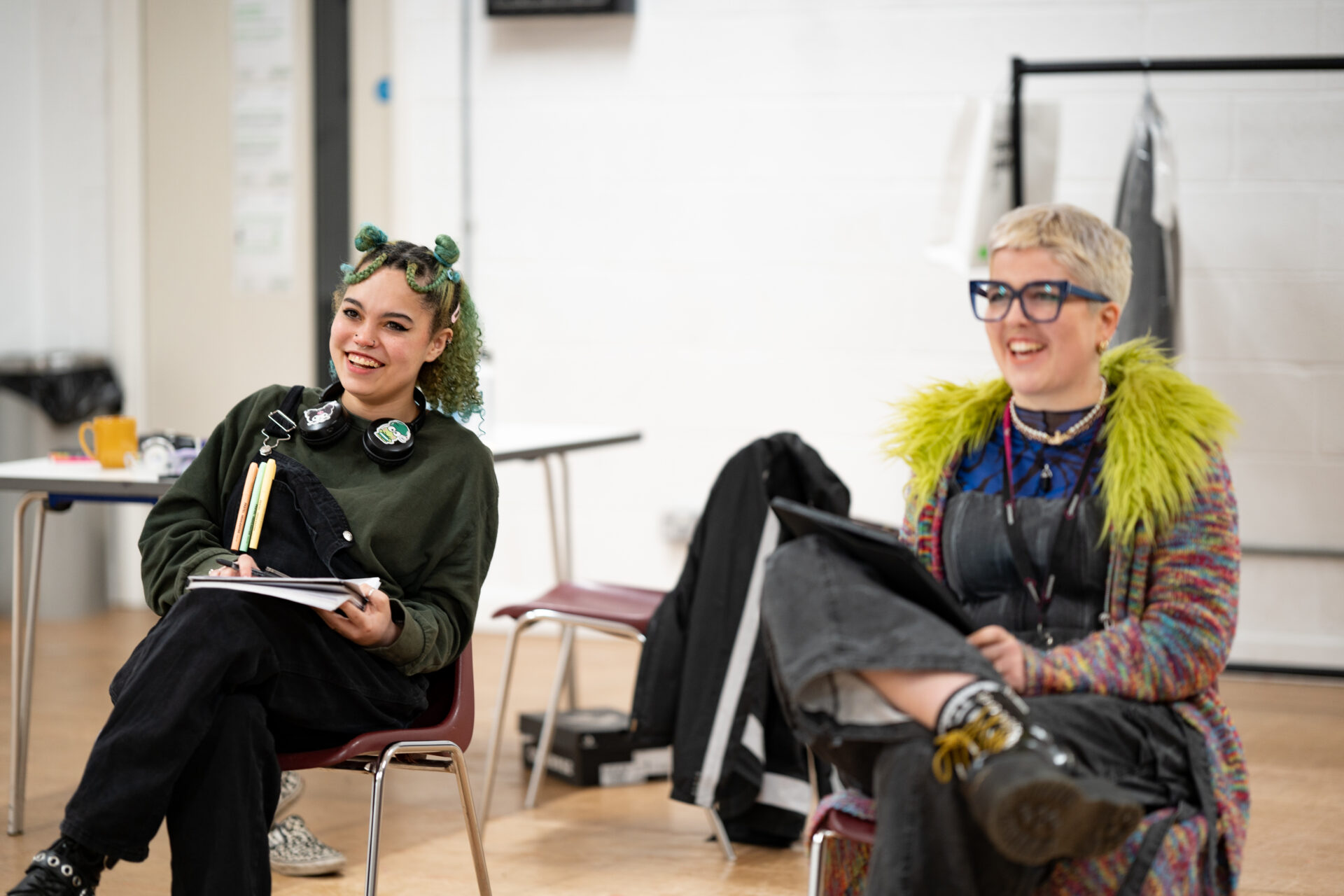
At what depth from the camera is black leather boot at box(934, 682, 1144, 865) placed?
1.32m

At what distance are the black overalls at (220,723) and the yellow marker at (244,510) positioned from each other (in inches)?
4.3

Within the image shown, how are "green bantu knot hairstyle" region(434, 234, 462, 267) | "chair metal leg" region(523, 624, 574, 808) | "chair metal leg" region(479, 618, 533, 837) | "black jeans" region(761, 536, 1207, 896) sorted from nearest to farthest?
"black jeans" region(761, 536, 1207, 896)
"green bantu knot hairstyle" region(434, 234, 462, 267)
"chair metal leg" region(479, 618, 533, 837)
"chair metal leg" region(523, 624, 574, 808)

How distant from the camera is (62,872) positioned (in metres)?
1.65

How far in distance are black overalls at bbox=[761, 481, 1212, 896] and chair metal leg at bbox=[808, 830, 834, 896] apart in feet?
0.24

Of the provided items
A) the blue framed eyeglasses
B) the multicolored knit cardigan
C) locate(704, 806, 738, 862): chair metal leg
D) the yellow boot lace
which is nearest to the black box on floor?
locate(704, 806, 738, 862): chair metal leg

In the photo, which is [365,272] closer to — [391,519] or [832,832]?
[391,519]

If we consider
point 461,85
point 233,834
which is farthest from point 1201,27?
point 233,834

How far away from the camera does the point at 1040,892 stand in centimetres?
153

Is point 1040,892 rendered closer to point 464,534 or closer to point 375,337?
point 464,534

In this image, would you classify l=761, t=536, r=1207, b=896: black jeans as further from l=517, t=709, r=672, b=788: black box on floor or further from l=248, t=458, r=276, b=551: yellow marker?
l=517, t=709, r=672, b=788: black box on floor

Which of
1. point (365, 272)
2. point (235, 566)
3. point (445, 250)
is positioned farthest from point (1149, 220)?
point (235, 566)

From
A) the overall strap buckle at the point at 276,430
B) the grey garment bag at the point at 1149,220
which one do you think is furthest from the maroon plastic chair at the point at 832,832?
the grey garment bag at the point at 1149,220

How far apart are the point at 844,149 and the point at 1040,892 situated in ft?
10.8

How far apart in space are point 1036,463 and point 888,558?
1.34 ft
